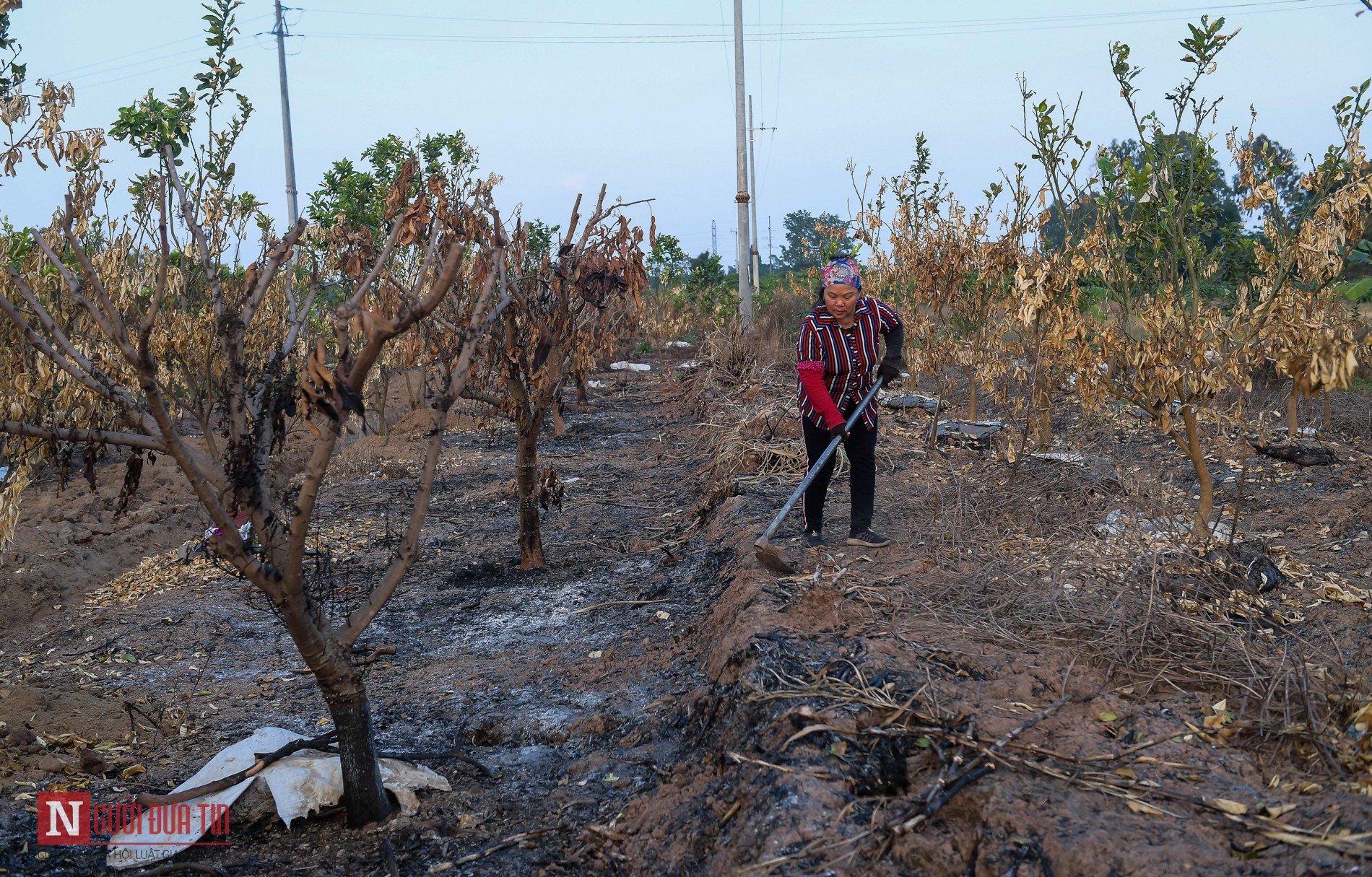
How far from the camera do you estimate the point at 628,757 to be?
11.5 ft

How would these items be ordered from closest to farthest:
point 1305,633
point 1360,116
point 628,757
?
1. point 628,757
2. point 1305,633
3. point 1360,116

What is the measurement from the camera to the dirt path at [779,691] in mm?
2543

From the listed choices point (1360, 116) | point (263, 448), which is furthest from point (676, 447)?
point (263, 448)

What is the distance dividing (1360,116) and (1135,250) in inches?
57.7

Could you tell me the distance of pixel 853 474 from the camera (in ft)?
16.7

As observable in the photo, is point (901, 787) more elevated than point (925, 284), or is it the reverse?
point (925, 284)

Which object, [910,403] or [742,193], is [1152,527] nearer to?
[910,403]

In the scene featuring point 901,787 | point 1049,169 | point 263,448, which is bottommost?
point 901,787

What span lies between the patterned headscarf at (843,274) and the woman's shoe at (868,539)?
129cm

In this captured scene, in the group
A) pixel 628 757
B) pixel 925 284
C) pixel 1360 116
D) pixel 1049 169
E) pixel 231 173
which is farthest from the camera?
pixel 925 284

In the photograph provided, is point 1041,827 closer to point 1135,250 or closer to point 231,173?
point 1135,250

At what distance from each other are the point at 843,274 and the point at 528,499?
8.33ft

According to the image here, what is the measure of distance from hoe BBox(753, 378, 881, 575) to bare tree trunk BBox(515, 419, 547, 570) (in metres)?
1.88

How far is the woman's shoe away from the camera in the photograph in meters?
5.08
